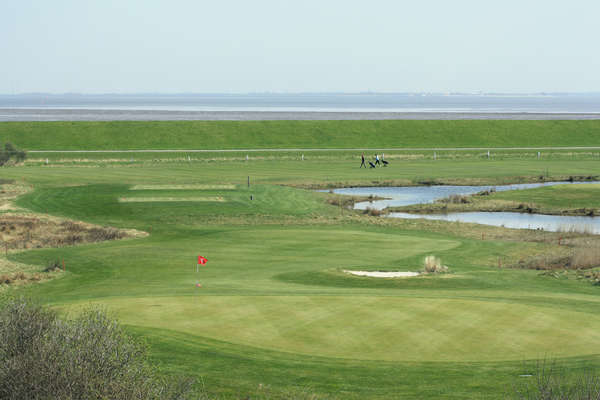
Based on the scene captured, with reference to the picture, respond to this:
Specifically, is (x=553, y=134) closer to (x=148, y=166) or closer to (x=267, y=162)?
(x=267, y=162)

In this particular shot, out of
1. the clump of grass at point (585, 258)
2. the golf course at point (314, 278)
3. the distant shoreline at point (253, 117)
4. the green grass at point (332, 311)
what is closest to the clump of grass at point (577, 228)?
the golf course at point (314, 278)

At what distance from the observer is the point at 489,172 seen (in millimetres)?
67062

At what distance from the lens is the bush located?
9.33 metres

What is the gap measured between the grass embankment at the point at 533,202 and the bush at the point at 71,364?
39.1 m

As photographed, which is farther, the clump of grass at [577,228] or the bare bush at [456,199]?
the bare bush at [456,199]

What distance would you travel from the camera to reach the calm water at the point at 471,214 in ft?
140

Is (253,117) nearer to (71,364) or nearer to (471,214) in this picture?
(471,214)

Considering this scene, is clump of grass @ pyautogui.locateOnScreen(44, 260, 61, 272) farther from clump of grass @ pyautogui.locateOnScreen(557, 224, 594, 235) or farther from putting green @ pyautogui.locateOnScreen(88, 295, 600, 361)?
clump of grass @ pyautogui.locateOnScreen(557, 224, 594, 235)

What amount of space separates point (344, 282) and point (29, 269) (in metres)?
12.3

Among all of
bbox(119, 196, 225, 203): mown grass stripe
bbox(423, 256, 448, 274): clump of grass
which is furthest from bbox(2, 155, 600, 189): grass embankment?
bbox(423, 256, 448, 274): clump of grass

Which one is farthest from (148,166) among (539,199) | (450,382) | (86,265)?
(450,382)

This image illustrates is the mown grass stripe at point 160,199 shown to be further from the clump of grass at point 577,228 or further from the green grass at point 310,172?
the clump of grass at point 577,228

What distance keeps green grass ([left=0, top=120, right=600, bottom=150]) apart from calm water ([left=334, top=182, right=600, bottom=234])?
3562 cm

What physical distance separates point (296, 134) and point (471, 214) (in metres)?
54.4
